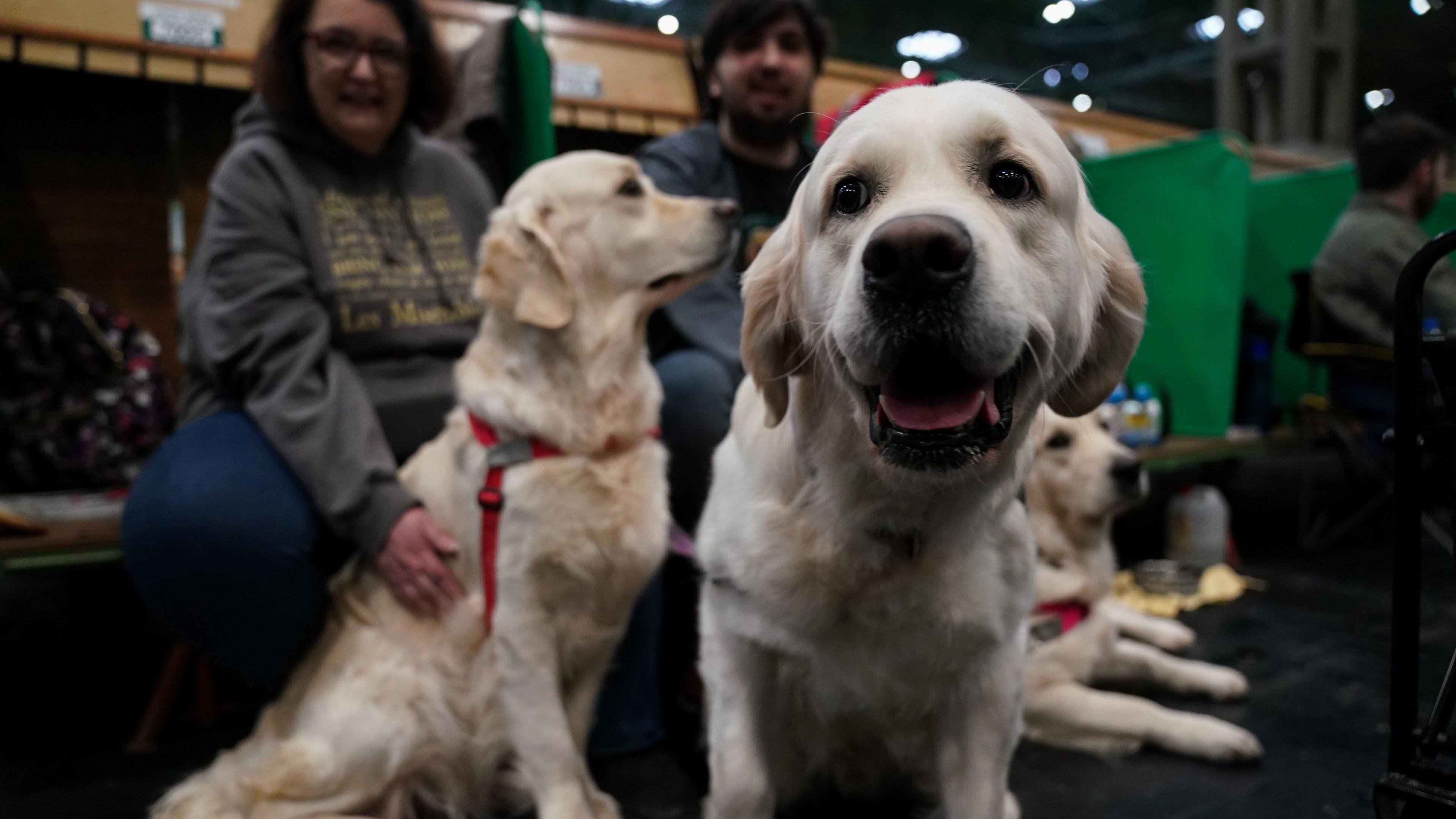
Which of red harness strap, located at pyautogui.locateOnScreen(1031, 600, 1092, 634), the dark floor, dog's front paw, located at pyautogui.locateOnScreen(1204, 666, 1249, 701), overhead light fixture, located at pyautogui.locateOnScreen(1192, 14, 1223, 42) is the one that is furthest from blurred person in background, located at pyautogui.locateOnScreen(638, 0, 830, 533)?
overhead light fixture, located at pyautogui.locateOnScreen(1192, 14, 1223, 42)

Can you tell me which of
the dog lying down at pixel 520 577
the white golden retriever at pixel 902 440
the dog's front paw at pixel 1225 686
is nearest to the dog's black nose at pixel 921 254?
the white golden retriever at pixel 902 440

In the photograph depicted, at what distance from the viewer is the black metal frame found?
39.9 inches

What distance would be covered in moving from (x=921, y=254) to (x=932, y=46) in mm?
12019

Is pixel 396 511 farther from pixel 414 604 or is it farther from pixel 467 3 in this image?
pixel 467 3

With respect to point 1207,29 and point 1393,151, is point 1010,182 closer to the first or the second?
point 1393,151

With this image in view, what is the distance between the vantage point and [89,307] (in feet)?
8.44

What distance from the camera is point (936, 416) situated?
2.83 feet

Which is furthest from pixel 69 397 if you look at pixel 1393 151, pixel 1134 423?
pixel 1393 151

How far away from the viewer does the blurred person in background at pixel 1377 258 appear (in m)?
3.45

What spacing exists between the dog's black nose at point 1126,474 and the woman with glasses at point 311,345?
1.64m

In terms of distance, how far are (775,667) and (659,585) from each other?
76cm

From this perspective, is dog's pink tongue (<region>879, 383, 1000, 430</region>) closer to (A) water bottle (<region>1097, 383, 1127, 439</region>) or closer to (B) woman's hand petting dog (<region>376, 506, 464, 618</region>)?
(B) woman's hand petting dog (<region>376, 506, 464, 618</region>)

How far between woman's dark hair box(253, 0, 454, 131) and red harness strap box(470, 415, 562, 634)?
0.84 m

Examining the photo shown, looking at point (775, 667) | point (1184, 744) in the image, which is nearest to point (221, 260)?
point (775, 667)
